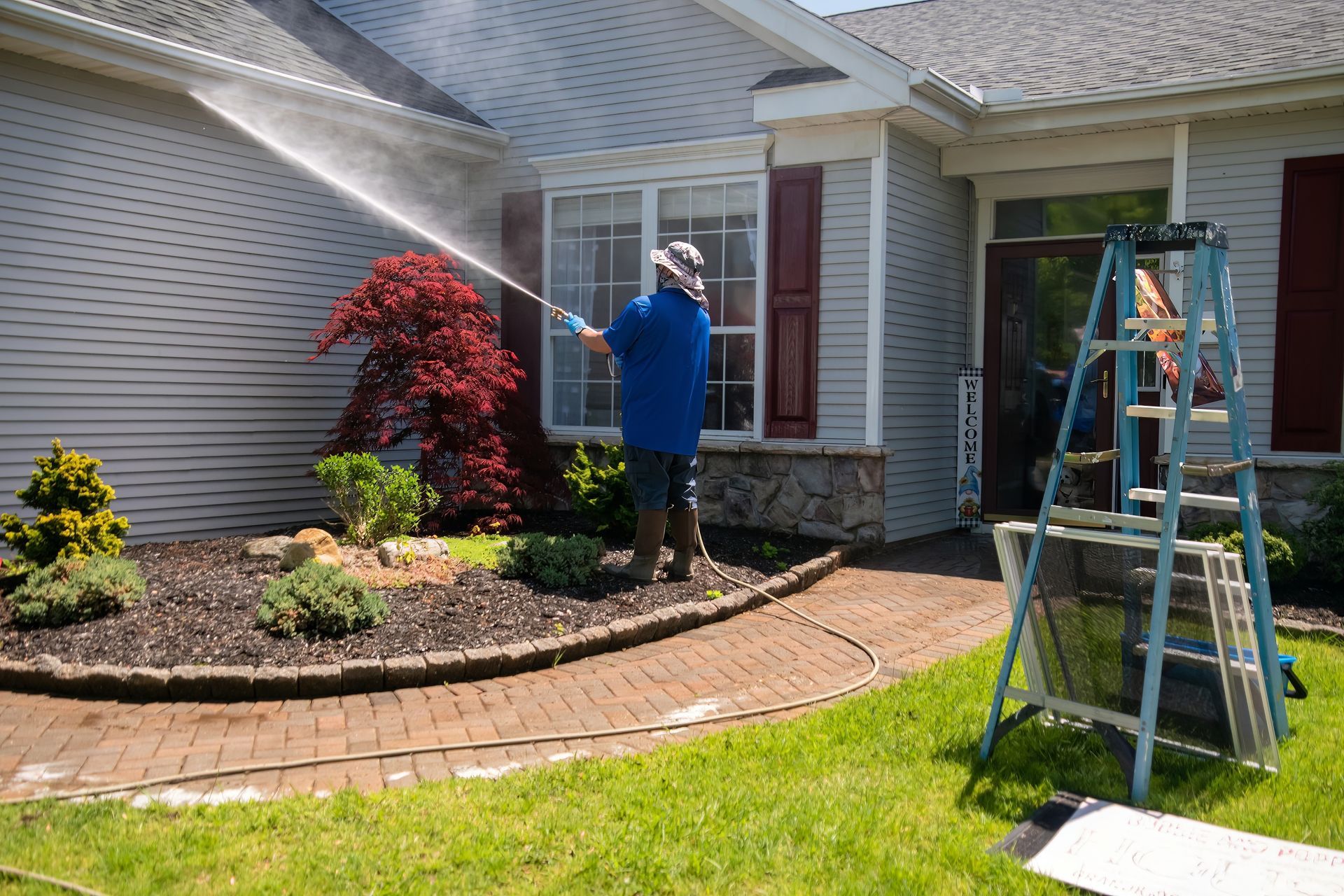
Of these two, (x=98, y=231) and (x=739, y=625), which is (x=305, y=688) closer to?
(x=739, y=625)

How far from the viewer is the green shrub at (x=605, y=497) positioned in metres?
7.63

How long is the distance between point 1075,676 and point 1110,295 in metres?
5.90

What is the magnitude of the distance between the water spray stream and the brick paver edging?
324 centimetres

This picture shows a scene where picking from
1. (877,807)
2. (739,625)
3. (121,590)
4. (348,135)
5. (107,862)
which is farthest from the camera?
(348,135)

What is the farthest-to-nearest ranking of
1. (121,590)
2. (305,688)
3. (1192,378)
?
(121,590) < (305,688) < (1192,378)

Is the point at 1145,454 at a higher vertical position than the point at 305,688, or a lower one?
higher

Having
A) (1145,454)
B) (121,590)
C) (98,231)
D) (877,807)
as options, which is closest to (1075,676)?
(877,807)

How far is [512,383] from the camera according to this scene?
8.57 metres

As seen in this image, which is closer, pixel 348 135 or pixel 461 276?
pixel 348 135

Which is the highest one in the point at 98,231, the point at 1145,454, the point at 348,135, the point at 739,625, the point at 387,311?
the point at 348,135

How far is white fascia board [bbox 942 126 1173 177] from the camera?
8.31 meters

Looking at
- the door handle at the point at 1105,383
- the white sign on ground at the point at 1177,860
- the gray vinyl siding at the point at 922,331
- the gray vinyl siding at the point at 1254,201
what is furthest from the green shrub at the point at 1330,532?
the white sign on ground at the point at 1177,860

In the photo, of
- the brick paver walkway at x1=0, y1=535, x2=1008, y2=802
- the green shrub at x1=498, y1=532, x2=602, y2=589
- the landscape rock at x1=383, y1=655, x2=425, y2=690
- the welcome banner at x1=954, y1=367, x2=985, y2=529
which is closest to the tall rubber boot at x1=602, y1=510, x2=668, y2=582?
the green shrub at x1=498, y1=532, x2=602, y2=589

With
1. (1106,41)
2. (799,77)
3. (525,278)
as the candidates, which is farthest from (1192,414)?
(525,278)
